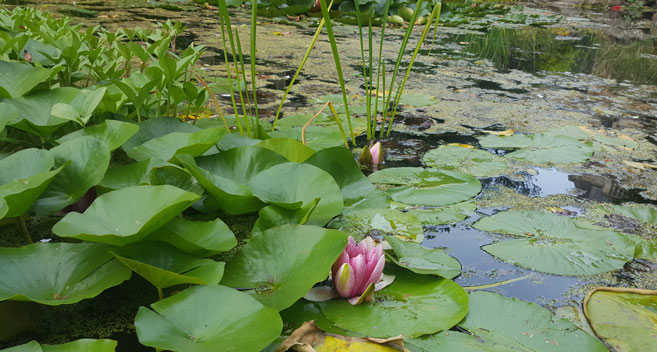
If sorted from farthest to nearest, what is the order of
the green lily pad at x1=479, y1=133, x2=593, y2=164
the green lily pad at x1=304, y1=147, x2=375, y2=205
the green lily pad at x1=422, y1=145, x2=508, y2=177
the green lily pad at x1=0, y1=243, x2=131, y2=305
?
the green lily pad at x1=479, y1=133, x2=593, y2=164 → the green lily pad at x1=422, y1=145, x2=508, y2=177 → the green lily pad at x1=304, y1=147, x2=375, y2=205 → the green lily pad at x1=0, y1=243, x2=131, y2=305

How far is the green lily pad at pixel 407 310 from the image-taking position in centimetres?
77

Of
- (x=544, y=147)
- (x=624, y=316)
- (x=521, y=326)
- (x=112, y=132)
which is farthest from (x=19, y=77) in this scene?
(x=544, y=147)

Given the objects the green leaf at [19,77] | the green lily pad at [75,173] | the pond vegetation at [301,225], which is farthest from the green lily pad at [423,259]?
the green leaf at [19,77]

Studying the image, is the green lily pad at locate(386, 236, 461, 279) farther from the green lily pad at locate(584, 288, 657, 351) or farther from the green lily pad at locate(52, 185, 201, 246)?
the green lily pad at locate(52, 185, 201, 246)

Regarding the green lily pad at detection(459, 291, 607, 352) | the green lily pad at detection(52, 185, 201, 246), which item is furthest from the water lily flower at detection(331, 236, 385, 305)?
the green lily pad at detection(52, 185, 201, 246)

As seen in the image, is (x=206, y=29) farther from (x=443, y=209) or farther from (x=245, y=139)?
(x=443, y=209)

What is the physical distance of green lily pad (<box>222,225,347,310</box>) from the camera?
2.54 feet

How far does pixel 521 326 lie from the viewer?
31.3 inches

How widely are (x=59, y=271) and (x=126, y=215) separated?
0.13m

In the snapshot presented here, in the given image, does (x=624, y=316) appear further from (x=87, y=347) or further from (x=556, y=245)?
(x=87, y=347)

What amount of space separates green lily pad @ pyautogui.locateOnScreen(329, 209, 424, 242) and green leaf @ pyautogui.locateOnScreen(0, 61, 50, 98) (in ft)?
2.71

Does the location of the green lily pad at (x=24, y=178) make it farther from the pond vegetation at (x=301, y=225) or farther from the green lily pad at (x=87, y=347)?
the green lily pad at (x=87, y=347)

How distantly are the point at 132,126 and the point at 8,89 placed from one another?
415mm

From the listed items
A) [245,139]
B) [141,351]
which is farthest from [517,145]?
[141,351]
